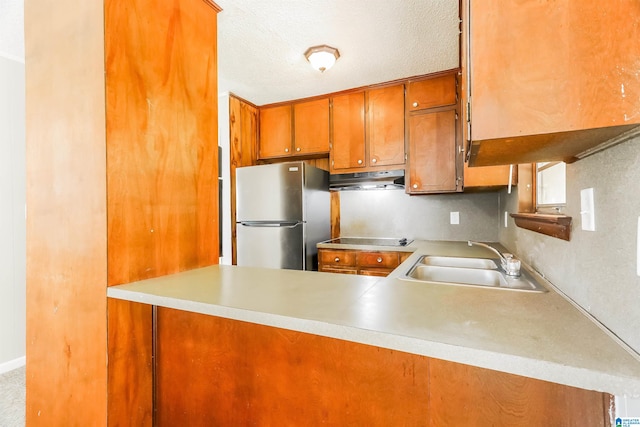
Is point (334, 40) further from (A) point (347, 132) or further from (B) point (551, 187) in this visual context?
(B) point (551, 187)

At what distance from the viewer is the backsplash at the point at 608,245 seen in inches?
23.2

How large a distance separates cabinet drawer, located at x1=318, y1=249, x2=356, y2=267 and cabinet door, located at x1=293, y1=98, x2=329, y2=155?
1.10 meters

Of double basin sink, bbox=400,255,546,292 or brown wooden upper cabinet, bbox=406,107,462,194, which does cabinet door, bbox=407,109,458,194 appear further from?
double basin sink, bbox=400,255,546,292

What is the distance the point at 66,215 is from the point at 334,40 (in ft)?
6.14

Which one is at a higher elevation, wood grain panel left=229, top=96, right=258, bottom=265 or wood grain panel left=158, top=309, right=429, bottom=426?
wood grain panel left=229, top=96, right=258, bottom=265

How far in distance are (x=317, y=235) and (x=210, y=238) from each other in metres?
1.53

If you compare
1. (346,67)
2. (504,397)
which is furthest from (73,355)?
(346,67)

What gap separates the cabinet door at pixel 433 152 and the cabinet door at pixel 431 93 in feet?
0.28

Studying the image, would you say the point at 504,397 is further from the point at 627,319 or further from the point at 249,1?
the point at 249,1

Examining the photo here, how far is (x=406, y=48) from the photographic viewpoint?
2145mm

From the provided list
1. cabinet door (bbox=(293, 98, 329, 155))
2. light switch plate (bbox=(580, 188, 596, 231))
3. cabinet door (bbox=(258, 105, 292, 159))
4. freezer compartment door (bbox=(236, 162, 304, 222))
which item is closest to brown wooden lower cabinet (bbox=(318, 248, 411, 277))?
freezer compartment door (bbox=(236, 162, 304, 222))

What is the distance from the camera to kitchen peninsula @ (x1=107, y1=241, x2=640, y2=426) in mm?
589

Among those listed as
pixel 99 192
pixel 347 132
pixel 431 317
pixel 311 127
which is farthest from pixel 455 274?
pixel 311 127

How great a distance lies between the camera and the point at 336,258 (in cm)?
264
